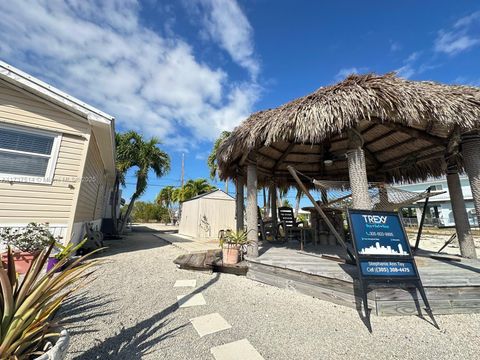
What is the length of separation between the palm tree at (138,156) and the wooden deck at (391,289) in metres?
11.1

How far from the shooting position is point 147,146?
12.5m

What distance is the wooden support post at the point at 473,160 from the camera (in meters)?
3.21

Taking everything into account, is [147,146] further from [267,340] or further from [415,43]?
[415,43]

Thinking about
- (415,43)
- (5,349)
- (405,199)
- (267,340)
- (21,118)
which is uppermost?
(415,43)

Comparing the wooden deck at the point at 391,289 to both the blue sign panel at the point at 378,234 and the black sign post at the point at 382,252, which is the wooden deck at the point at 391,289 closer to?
the black sign post at the point at 382,252

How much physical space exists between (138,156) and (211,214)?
5579 millimetres

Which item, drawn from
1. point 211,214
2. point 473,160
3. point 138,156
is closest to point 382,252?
point 473,160

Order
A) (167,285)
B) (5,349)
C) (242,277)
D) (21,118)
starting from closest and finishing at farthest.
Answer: (5,349) < (167,285) < (242,277) < (21,118)

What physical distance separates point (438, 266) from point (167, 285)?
14.6 feet

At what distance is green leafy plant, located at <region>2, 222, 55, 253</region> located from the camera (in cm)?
376

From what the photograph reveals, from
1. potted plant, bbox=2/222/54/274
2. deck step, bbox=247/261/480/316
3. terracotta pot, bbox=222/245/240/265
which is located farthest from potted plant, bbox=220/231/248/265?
potted plant, bbox=2/222/54/274

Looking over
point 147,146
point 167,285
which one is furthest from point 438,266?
point 147,146

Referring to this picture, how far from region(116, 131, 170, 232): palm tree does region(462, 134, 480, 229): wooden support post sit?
1294 cm

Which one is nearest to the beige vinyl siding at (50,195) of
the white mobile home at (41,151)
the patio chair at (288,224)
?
the white mobile home at (41,151)
